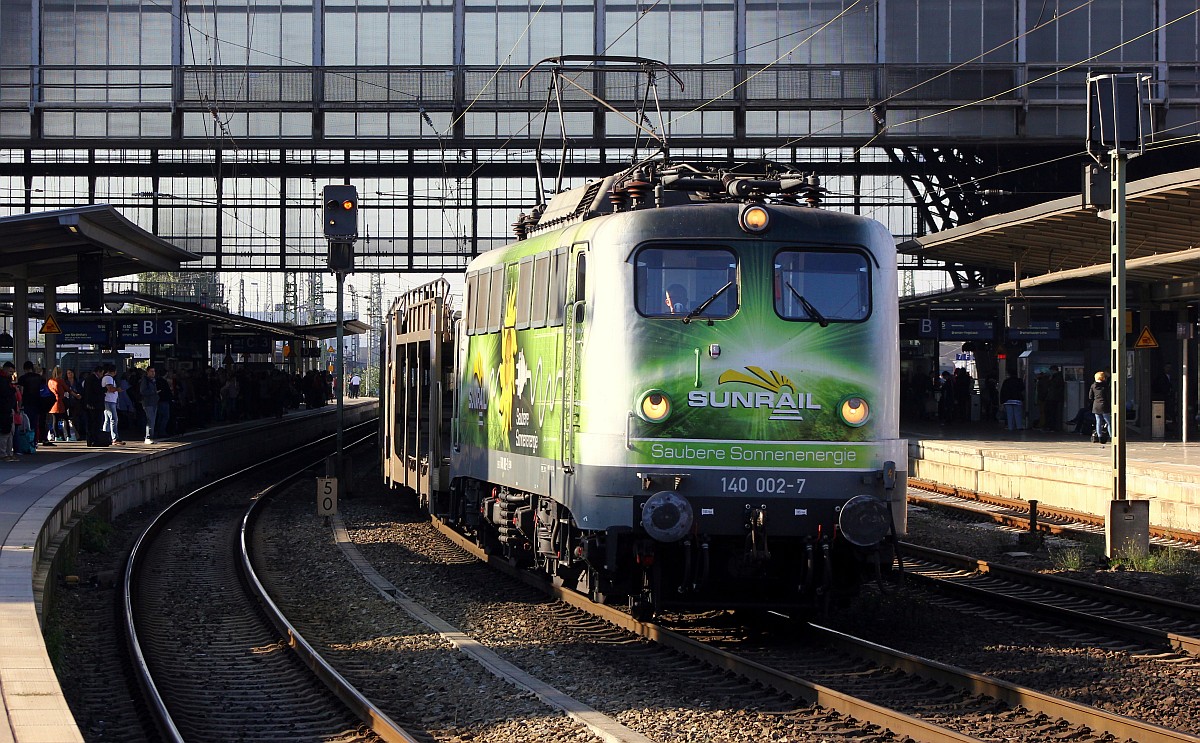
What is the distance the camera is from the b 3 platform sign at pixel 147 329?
31.5m

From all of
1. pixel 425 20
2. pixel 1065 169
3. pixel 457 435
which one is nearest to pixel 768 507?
pixel 457 435

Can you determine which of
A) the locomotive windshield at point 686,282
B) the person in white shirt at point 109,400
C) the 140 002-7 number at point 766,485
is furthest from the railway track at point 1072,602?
the person in white shirt at point 109,400

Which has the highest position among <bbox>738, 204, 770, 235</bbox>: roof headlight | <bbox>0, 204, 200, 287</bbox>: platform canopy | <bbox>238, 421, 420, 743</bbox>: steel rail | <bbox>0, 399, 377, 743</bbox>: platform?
<bbox>0, 204, 200, 287</bbox>: platform canopy

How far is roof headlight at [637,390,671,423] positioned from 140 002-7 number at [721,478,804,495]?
682 millimetres

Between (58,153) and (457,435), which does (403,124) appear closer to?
(58,153)

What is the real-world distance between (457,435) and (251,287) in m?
72.8

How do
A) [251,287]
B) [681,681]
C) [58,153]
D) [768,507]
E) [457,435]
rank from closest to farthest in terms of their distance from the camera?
[681,681] < [768,507] < [457,435] < [58,153] < [251,287]

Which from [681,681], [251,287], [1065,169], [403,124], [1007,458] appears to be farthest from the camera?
[251,287]

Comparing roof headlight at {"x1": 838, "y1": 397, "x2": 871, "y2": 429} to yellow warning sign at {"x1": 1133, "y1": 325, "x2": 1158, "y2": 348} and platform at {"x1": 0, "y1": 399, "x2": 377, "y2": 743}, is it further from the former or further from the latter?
yellow warning sign at {"x1": 1133, "y1": 325, "x2": 1158, "y2": 348}

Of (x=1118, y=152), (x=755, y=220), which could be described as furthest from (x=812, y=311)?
(x=1118, y=152)

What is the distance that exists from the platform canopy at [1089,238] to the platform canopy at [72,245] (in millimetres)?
14005

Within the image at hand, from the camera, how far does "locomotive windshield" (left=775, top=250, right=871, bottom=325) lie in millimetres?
10219

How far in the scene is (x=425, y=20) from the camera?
34312mm

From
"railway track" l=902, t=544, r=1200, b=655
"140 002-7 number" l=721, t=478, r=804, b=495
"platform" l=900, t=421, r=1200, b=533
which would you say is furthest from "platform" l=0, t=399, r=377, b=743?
"platform" l=900, t=421, r=1200, b=533
